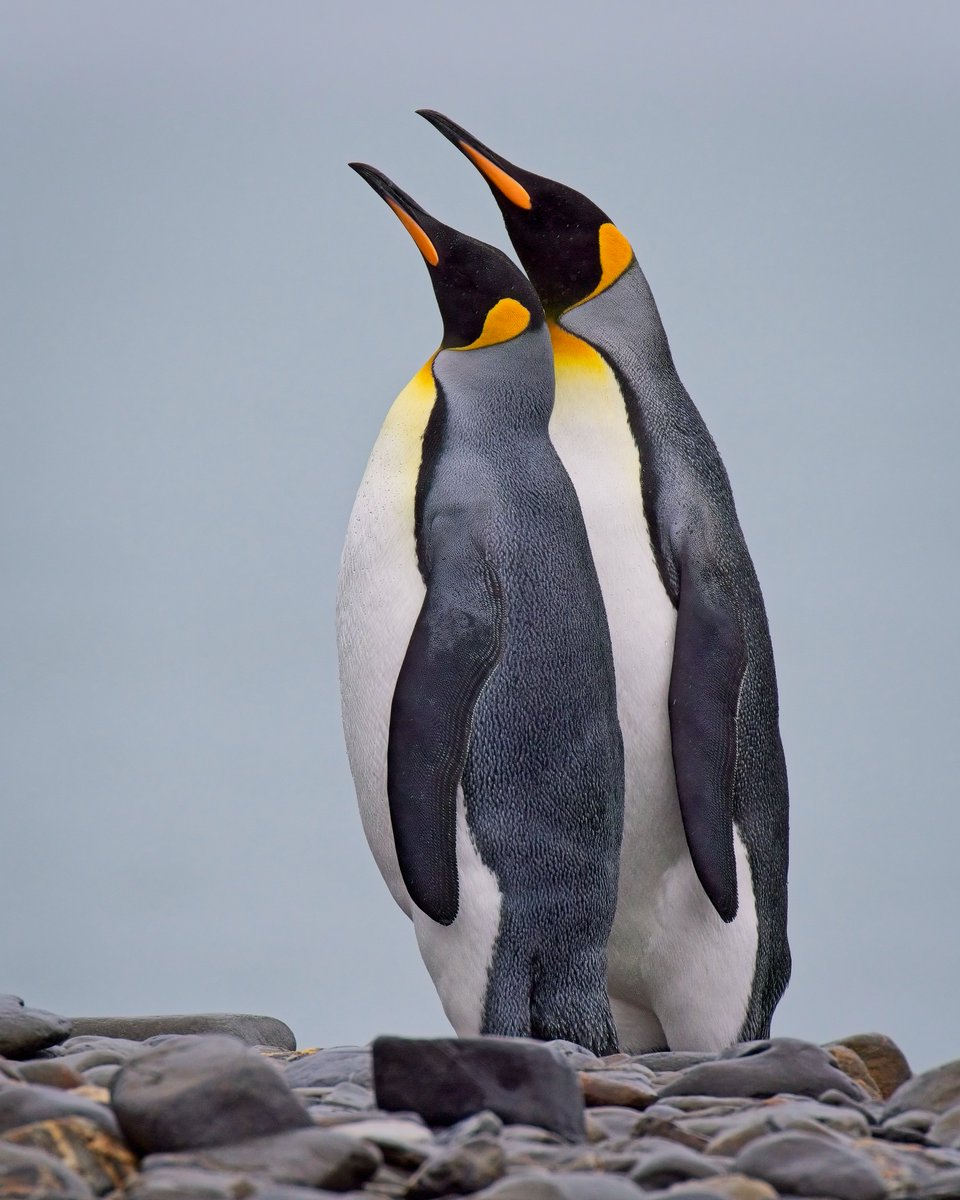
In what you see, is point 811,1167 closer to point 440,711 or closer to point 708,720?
point 440,711

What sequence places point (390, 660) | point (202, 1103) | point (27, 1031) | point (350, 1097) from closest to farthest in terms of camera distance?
point (202, 1103), point (350, 1097), point (27, 1031), point (390, 660)

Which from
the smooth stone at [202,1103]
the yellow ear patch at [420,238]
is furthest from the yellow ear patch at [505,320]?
the smooth stone at [202,1103]

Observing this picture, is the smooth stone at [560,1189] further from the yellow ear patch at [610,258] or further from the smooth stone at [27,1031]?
the yellow ear patch at [610,258]

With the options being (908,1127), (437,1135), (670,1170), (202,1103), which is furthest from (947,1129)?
(202,1103)

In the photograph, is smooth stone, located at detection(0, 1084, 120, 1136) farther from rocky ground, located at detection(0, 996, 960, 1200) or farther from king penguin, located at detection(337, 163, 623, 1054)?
king penguin, located at detection(337, 163, 623, 1054)

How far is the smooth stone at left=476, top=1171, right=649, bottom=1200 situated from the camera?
1303 millimetres

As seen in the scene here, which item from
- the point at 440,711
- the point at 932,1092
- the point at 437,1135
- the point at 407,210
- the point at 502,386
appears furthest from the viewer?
the point at 407,210

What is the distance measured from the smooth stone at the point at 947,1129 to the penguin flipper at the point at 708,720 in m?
1.09

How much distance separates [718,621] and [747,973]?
2.27ft

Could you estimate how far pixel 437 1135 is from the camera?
5.40 feet

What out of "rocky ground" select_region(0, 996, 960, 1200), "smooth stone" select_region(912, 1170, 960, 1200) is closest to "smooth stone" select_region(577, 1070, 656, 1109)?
"rocky ground" select_region(0, 996, 960, 1200)

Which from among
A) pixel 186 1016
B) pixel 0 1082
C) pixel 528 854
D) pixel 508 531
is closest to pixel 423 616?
pixel 508 531

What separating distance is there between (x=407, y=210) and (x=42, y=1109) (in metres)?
2.12

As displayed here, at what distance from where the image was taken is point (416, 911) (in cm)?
291
